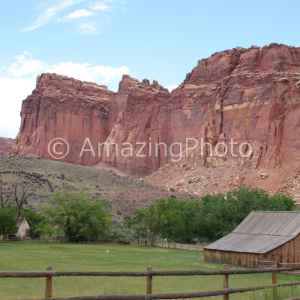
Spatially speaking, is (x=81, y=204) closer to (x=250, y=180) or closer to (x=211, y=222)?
(x=211, y=222)

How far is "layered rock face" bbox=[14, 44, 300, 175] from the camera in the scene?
86.0m

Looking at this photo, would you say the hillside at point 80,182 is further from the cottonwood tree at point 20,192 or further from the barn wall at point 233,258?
the barn wall at point 233,258

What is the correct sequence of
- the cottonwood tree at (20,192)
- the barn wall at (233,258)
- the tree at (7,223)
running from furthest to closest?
the cottonwood tree at (20,192) → the tree at (7,223) → the barn wall at (233,258)

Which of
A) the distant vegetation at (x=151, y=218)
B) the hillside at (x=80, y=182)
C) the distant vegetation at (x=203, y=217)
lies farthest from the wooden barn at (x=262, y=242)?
the hillside at (x=80, y=182)

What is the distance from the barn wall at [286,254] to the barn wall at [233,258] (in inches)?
26.2

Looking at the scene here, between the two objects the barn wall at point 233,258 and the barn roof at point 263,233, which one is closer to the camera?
the barn wall at point 233,258

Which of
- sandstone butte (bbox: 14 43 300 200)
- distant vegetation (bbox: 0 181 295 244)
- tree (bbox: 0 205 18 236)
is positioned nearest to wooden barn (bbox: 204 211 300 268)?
distant vegetation (bbox: 0 181 295 244)

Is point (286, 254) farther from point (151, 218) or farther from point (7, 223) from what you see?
point (7, 223)

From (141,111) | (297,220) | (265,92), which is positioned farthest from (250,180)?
(297,220)

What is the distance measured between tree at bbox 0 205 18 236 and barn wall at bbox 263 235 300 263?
27779mm

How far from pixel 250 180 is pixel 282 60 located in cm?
2787

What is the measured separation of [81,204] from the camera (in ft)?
151

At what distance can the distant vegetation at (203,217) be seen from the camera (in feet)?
149

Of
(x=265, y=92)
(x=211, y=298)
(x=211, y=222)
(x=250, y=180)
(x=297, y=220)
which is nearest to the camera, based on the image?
(x=211, y=298)
